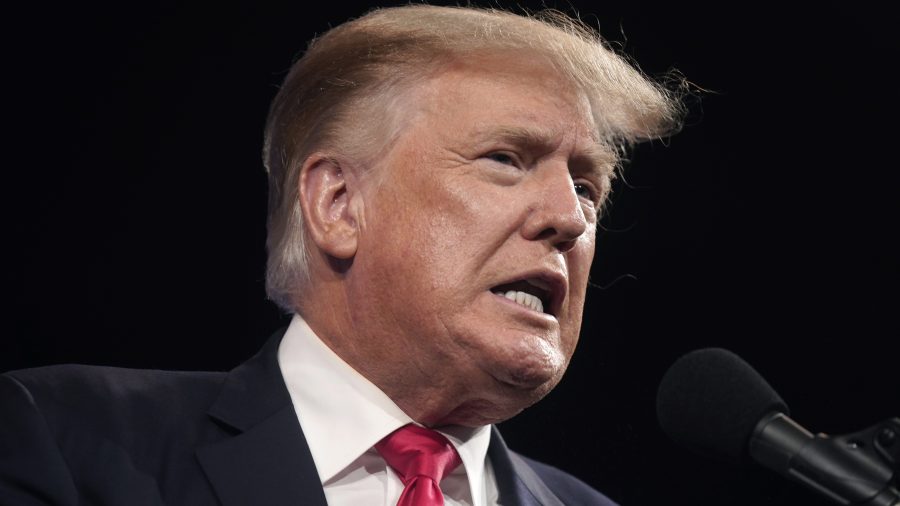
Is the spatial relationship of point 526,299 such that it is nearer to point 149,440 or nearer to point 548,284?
point 548,284

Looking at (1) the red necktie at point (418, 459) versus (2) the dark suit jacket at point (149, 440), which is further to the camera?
(1) the red necktie at point (418, 459)

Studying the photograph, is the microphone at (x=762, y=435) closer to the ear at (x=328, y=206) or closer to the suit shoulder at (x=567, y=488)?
the ear at (x=328, y=206)

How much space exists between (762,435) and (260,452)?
986mm

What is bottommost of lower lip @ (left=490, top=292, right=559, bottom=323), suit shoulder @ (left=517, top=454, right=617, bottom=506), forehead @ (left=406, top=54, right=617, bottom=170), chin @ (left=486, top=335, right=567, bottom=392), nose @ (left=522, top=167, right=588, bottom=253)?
suit shoulder @ (left=517, top=454, right=617, bottom=506)

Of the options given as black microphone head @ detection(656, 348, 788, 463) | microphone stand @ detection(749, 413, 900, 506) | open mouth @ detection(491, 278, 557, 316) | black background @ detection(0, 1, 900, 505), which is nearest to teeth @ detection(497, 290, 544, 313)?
open mouth @ detection(491, 278, 557, 316)

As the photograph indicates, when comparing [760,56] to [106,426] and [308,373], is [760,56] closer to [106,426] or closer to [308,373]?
[308,373]

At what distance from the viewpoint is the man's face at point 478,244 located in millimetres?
2057

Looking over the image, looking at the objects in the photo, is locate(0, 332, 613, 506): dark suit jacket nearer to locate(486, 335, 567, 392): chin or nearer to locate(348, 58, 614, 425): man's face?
locate(348, 58, 614, 425): man's face

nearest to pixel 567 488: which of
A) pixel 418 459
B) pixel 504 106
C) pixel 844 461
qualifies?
pixel 418 459

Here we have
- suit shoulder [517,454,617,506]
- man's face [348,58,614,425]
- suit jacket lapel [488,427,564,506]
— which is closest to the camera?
man's face [348,58,614,425]

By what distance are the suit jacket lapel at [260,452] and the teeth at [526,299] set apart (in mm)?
474

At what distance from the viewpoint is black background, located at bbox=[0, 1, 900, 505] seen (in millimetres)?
2768

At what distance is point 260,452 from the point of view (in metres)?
2.02

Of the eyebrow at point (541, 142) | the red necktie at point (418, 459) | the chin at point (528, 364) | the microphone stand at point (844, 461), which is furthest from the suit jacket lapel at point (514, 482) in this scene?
the microphone stand at point (844, 461)
